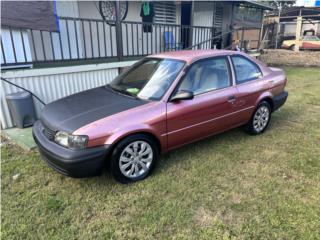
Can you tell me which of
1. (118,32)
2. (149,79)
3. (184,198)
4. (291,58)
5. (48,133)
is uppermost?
(118,32)

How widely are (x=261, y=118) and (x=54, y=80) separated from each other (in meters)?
4.16

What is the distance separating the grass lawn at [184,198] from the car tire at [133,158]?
0.40 feet

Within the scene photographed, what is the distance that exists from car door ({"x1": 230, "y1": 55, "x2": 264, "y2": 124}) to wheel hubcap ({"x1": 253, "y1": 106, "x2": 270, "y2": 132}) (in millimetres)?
235

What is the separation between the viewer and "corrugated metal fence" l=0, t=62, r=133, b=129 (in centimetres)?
479

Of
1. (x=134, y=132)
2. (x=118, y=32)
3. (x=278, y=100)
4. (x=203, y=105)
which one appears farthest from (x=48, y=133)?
(x=278, y=100)

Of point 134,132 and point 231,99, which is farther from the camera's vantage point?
point 231,99

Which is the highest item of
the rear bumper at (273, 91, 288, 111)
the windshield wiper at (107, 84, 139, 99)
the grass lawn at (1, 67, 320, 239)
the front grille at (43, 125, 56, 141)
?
the windshield wiper at (107, 84, 139, 99)

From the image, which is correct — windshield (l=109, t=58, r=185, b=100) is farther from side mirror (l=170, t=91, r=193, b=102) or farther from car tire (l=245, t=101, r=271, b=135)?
car tire (l=245, t=101, r=271, b=135)

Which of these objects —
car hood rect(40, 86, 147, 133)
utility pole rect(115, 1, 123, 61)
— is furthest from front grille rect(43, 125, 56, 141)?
utility pole rect(115, 1, 123, 61)

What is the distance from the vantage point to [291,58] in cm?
1495

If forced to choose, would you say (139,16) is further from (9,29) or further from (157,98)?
(157,98)

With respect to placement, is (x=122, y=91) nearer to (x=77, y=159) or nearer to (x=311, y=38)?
(x=77, y=159)

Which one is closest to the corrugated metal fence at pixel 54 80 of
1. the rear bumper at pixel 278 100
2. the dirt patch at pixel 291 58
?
the rear bumper at pixel 278 100

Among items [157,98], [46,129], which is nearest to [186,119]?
[157,98]
